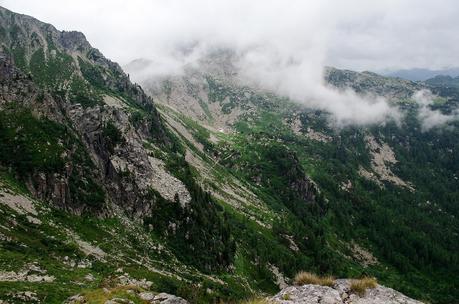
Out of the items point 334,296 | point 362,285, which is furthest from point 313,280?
point 362,285

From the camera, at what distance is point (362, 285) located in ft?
93.9

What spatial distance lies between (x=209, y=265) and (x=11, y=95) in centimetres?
7008

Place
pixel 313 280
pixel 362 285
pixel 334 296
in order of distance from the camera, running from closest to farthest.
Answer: pixel 334 296 < pixel 362 285 < pixel 313 280

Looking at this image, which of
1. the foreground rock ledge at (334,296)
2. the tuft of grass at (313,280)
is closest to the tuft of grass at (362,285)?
the foreground rock ledge at (334,296)

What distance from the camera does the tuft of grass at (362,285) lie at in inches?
1113

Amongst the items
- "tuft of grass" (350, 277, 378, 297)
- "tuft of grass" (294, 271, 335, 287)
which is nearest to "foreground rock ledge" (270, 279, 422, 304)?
"tuft of grass" (350, 277, 378, 297)

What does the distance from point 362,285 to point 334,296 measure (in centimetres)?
262

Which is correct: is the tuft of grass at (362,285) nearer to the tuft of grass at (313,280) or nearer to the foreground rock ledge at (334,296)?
the foreground rock ledge at (334,296)

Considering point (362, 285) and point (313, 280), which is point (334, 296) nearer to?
point (313, 280)

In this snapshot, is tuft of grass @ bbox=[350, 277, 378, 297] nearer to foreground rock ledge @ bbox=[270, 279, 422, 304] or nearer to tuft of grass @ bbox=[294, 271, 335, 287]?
foreground rock ledge @ bbox=[270, 279, 422, 304]

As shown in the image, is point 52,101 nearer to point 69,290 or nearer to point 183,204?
point 183,204

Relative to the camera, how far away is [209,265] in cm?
12006

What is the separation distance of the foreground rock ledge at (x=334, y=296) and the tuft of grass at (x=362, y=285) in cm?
25

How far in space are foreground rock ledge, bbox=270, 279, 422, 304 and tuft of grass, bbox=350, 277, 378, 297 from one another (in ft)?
0.82
